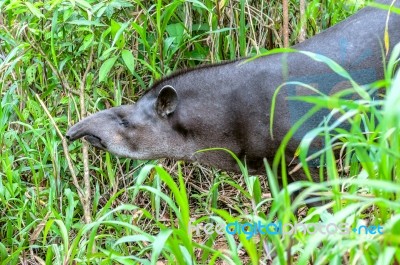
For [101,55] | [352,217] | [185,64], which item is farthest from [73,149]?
[352,217]

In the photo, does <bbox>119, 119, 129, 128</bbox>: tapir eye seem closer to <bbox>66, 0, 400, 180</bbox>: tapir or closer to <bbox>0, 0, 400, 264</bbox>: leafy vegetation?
<bbox>66, 0, 400, 180</bbox>: tapir

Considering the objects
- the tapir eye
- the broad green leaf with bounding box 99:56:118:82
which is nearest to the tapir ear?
the tapir eye

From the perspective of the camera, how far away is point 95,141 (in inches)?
217

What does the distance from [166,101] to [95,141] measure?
0.55 metres

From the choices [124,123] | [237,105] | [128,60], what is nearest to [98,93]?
[124,123]

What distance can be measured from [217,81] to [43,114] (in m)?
1.37

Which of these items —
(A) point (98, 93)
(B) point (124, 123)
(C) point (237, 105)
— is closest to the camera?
(C) point (237, 105)

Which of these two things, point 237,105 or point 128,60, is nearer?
point 237,105

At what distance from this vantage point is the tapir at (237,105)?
5.18 meters

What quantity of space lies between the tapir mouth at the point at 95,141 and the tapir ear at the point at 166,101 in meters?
0.43

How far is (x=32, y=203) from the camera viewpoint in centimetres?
534

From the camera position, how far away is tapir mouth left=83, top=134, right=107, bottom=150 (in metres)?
5.46

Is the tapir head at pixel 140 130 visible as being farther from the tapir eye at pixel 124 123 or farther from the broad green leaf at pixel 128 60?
the broad green leaf at pixel 128 60

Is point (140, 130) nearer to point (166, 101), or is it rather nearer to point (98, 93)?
point (166, 101)
